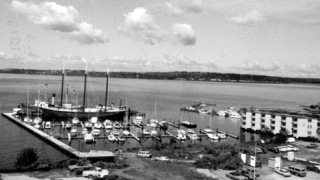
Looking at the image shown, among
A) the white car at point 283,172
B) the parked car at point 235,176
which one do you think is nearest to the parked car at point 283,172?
the white car at point 283,172

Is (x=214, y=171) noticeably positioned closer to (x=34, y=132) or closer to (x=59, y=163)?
(x=59, y=163)

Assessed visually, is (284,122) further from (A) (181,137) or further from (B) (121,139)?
(B) (121,139)

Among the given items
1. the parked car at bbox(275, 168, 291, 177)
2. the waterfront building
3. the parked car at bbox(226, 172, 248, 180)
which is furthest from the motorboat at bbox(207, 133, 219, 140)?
the parked car at bbox(226, 172, 248, 180)

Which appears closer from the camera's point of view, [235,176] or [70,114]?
[235,176]

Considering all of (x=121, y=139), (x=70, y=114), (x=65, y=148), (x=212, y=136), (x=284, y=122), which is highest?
(x=284, y=122)

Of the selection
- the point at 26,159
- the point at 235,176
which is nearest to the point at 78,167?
the point at 26,159

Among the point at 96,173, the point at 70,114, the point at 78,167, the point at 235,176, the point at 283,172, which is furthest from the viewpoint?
the point at 70,114

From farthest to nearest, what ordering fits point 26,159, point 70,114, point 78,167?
point 70,114 < point 26,159 < point 78,167

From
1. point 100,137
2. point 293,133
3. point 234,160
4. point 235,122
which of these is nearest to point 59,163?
point 234,160

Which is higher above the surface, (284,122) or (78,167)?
(284,122)
